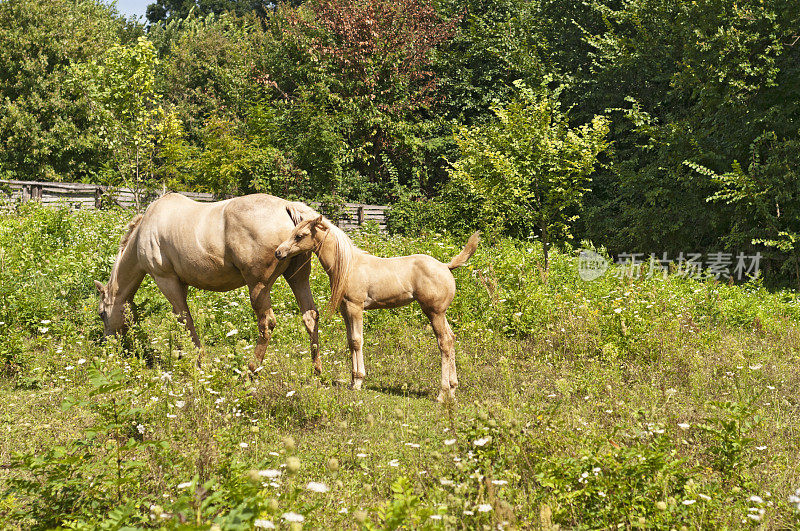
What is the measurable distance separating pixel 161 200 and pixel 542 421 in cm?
496

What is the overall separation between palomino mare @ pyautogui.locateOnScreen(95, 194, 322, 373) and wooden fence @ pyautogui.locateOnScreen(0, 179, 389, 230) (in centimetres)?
897

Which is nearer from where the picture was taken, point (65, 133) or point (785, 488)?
point (785, 488)

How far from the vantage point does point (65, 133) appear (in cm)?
2455

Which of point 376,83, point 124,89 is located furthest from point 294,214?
point 376,83

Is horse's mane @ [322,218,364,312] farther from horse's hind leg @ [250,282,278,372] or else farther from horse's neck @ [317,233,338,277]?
horse's hind leg @ [250,282,278,372]

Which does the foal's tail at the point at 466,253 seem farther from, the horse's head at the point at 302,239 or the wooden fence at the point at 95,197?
the wooden fence at the point at 95,197

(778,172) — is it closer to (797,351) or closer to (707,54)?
(707,54)

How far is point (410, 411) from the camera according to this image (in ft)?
18.2

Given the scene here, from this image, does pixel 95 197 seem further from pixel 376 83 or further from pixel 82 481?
pixel 82 481

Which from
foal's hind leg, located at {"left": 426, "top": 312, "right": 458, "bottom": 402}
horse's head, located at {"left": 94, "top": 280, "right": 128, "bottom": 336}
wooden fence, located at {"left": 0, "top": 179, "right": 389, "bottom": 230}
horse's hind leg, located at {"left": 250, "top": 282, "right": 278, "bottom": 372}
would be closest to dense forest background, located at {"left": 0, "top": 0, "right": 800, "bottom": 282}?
wooden fence, located at {"left": 0, "top": 179, "right": 389, "bottom": 230}

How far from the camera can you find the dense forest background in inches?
540

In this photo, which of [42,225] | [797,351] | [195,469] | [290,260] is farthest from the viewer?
[42,225]

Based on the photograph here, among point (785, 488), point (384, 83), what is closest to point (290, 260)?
point (785, 488)

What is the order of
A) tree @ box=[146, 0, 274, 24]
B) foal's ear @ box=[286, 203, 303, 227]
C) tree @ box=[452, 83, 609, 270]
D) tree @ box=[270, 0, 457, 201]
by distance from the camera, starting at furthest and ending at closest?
1. tree @ box=[146, 0, 274, 24]
2. tree @ box=[270, 0, 457, 201]
3. tree @ box=[452, 83, 609, 270]
4. foal's ear @ box=[286, 203, 303, 227]
